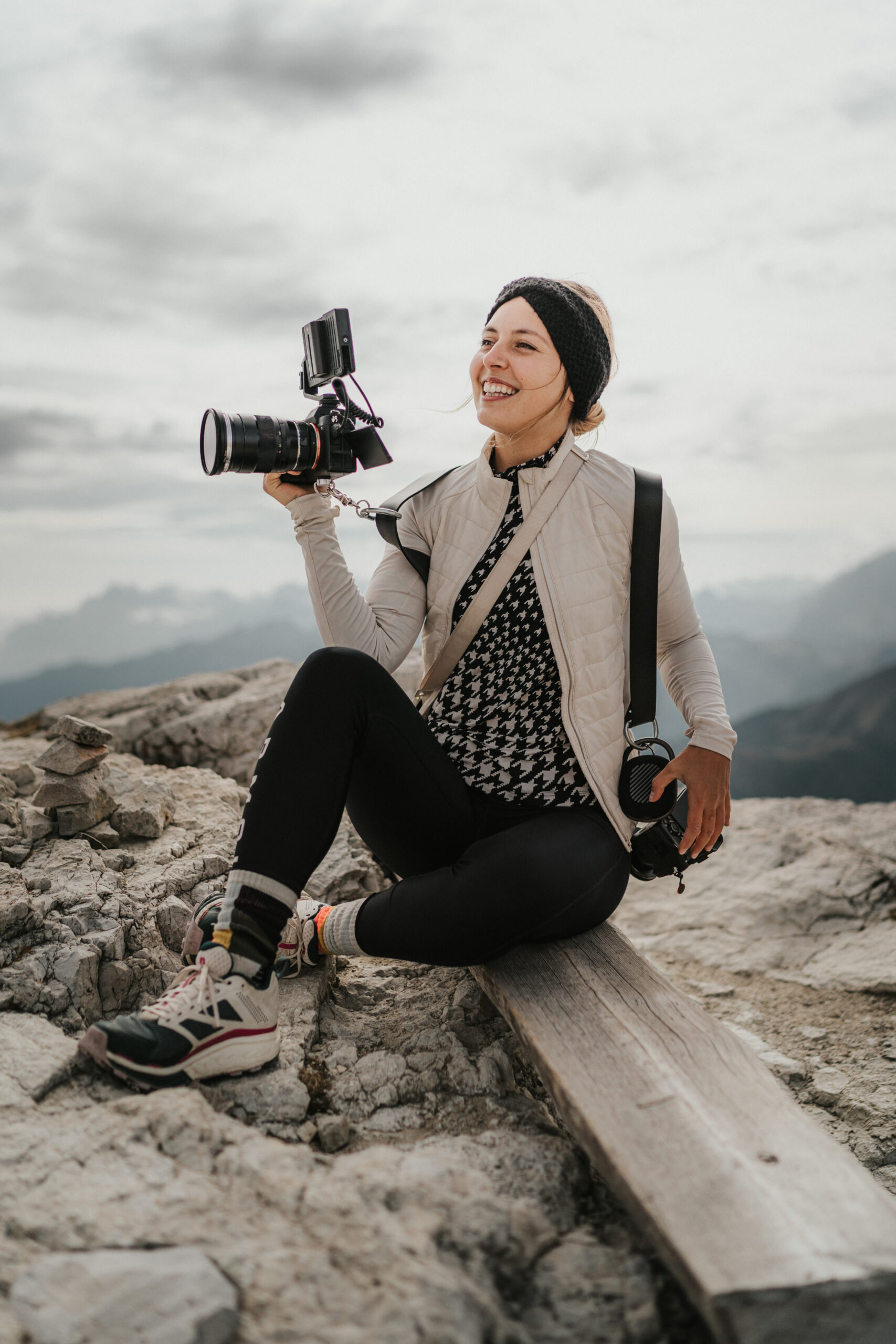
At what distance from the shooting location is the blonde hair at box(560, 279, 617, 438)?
257 centimetres

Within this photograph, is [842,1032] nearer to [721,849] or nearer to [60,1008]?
[721,849]

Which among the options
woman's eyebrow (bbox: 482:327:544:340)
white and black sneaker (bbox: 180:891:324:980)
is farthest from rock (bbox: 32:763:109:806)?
woman's eyebrow (bbox: 482:327:544:340)

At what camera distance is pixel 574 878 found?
2.19 meters

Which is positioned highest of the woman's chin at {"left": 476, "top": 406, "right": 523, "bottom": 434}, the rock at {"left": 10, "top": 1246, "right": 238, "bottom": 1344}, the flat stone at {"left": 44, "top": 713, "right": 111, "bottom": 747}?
the woman's chin at {"left": 476, "top": 406, "right": 523, "bottom": 434}

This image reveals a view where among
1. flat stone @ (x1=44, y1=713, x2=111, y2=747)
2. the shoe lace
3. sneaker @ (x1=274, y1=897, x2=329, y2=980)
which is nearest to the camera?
the shoe lace

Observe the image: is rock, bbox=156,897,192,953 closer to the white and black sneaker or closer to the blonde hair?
the white and black sneaker

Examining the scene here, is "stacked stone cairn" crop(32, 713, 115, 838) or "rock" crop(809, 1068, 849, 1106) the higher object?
"stacked stone cairn" crop(32, 713, 115, 838)

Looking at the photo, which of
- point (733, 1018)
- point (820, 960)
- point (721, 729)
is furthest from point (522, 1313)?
point (820, 960)

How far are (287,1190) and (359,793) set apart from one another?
1.04 m

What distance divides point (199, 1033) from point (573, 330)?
83.7 inches

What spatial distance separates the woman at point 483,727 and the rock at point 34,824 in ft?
3.04

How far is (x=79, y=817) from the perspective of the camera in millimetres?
2873

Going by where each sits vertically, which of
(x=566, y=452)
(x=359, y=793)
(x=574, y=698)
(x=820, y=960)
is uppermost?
(x=566, y=452)

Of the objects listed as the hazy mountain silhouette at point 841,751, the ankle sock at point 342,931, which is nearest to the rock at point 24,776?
the ankle sock at point 342,931
